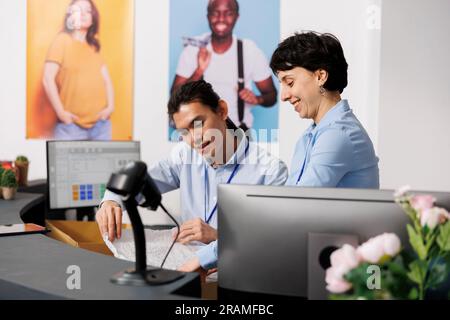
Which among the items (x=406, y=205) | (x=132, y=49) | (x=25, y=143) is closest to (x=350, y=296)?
(x=406, y=205)

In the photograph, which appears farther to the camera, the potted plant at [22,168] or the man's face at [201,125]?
the potted plant at [22,168]

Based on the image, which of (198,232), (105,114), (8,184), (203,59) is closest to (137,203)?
(198,232)

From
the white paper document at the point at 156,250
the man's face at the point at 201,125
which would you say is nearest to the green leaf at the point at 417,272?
the white paper document at the point at 156,250

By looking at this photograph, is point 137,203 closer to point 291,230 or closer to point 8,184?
point 291,230

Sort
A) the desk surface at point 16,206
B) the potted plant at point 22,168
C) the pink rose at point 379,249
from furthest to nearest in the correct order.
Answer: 1. the potted plant at point 22,168
2. the desk surface at point 16,206
3. the pink rose at point 379,249

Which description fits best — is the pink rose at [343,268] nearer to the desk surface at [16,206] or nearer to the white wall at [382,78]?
the desk surface at [16,206]

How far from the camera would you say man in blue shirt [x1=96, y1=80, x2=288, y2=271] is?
7.47 feet

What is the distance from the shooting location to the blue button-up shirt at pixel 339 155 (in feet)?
5.81

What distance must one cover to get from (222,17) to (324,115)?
6.58ft

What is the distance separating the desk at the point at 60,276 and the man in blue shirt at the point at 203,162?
39cm

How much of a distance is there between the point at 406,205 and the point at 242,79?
2.84 metres

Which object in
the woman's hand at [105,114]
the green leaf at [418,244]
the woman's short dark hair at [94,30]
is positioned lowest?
the green leaf at [418,244]

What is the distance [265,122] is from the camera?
3.77 metres
